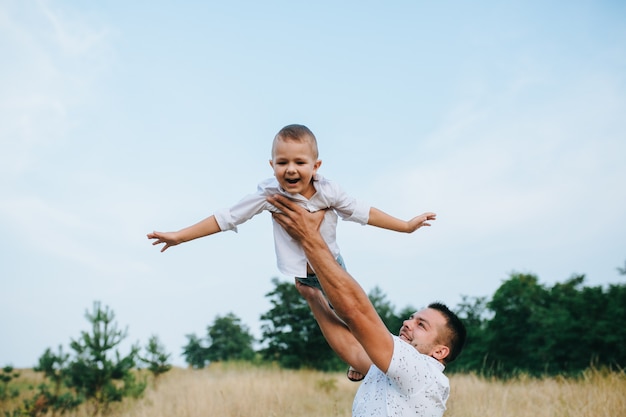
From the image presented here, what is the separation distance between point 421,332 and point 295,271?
0.92 m

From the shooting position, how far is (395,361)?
8.95ft

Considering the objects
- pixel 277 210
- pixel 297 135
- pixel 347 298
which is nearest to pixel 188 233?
pixel 277 210

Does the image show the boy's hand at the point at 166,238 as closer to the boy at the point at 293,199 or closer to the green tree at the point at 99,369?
the boy at the point at 293,199

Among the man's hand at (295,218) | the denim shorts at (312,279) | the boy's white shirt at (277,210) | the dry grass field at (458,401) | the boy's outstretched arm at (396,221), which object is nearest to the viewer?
the man's hand at (295,218)

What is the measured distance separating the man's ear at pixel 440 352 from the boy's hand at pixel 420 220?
3.24 ft

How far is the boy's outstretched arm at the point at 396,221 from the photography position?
3779 mm

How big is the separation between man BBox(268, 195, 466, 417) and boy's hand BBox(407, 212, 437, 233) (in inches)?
30.4

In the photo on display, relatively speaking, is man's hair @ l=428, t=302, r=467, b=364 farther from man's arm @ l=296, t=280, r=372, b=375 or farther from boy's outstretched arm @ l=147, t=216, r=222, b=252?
boy's outstretched arm @ l=147, t=216, r=222, b=252

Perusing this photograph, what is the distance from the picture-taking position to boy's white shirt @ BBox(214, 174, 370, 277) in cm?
341

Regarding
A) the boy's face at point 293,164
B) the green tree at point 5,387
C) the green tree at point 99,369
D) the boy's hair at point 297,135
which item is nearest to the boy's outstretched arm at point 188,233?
the boy's face at point 293,164

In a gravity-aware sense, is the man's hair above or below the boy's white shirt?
below

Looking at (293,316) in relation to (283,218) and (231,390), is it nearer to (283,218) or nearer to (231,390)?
A: (231,390)

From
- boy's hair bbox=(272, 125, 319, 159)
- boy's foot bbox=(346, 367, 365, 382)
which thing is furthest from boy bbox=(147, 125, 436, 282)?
boy's foot bbox=(346, 367, 365, 382)

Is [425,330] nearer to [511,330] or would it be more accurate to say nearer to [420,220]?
[420,220]
